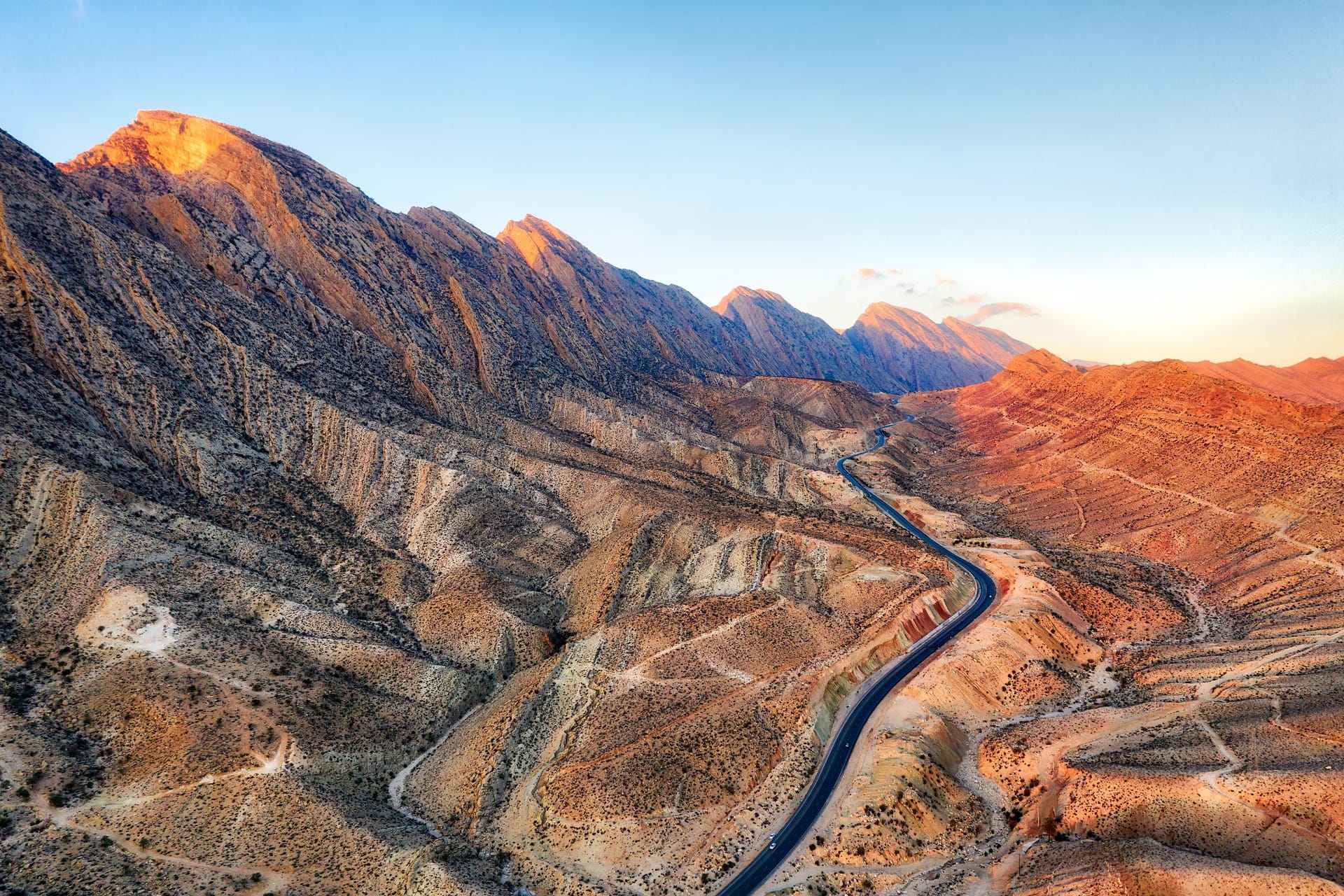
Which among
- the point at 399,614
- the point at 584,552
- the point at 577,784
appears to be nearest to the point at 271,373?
the point at 399,614

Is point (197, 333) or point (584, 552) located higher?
point (197, 333)

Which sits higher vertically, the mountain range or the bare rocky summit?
the mountain range

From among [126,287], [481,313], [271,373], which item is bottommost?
[271,373]

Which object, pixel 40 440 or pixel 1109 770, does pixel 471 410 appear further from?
pixel 1109 770

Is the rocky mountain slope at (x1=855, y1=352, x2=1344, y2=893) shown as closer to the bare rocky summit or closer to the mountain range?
the bare rocky summit

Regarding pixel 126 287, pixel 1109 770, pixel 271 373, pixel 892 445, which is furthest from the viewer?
pixel 892 445

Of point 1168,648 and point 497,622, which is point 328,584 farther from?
point 1168,648

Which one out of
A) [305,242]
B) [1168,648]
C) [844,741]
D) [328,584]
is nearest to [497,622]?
[328,584]

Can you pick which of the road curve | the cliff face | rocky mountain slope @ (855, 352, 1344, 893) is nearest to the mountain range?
the cliff face

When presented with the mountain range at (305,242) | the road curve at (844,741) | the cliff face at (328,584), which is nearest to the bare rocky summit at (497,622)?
the cliff face at (328,584)
